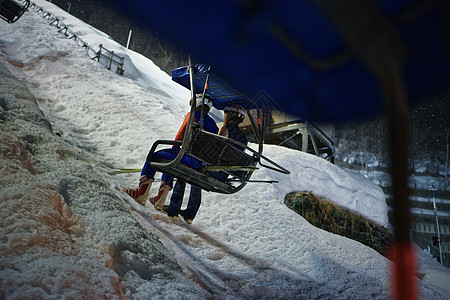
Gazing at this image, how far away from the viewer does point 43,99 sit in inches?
353

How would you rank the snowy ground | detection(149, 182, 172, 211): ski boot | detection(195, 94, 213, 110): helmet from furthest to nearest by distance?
detection(149, 182, 172, 211): ski boot
detection(195, 94, 213, 110): helmet
the snowy ground

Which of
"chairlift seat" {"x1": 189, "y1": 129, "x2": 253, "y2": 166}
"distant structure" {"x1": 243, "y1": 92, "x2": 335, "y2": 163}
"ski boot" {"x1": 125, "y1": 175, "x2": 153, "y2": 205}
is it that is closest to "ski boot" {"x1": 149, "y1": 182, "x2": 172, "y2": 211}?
"ski boot" {"x1": 125, "y1": 175, "x2": 153, "y2": 205}

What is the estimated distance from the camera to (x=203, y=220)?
507cm

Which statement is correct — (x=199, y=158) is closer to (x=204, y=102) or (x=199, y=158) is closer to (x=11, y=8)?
(x=204, y=102)

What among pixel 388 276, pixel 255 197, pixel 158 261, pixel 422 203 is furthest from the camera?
pixel 422 203

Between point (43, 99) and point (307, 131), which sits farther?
point (307, 131)

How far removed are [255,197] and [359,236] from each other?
163 inches

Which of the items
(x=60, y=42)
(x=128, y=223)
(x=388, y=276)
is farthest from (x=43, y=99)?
(x=388, y=276)

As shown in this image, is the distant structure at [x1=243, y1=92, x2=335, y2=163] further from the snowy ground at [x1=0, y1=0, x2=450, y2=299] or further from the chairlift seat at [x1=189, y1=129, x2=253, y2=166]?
the chairlift seat at [x1=189, y1=129, x2=253, y2=166]

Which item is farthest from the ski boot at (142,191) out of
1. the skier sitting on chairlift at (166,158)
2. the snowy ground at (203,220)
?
the snowy ground at (203,220)

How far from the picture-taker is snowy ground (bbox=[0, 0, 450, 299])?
2352 millimetres

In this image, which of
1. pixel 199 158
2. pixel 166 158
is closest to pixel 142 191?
pixel 166 158

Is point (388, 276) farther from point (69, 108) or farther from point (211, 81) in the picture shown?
point (69, 108)

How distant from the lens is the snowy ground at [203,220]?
2.35 meters
